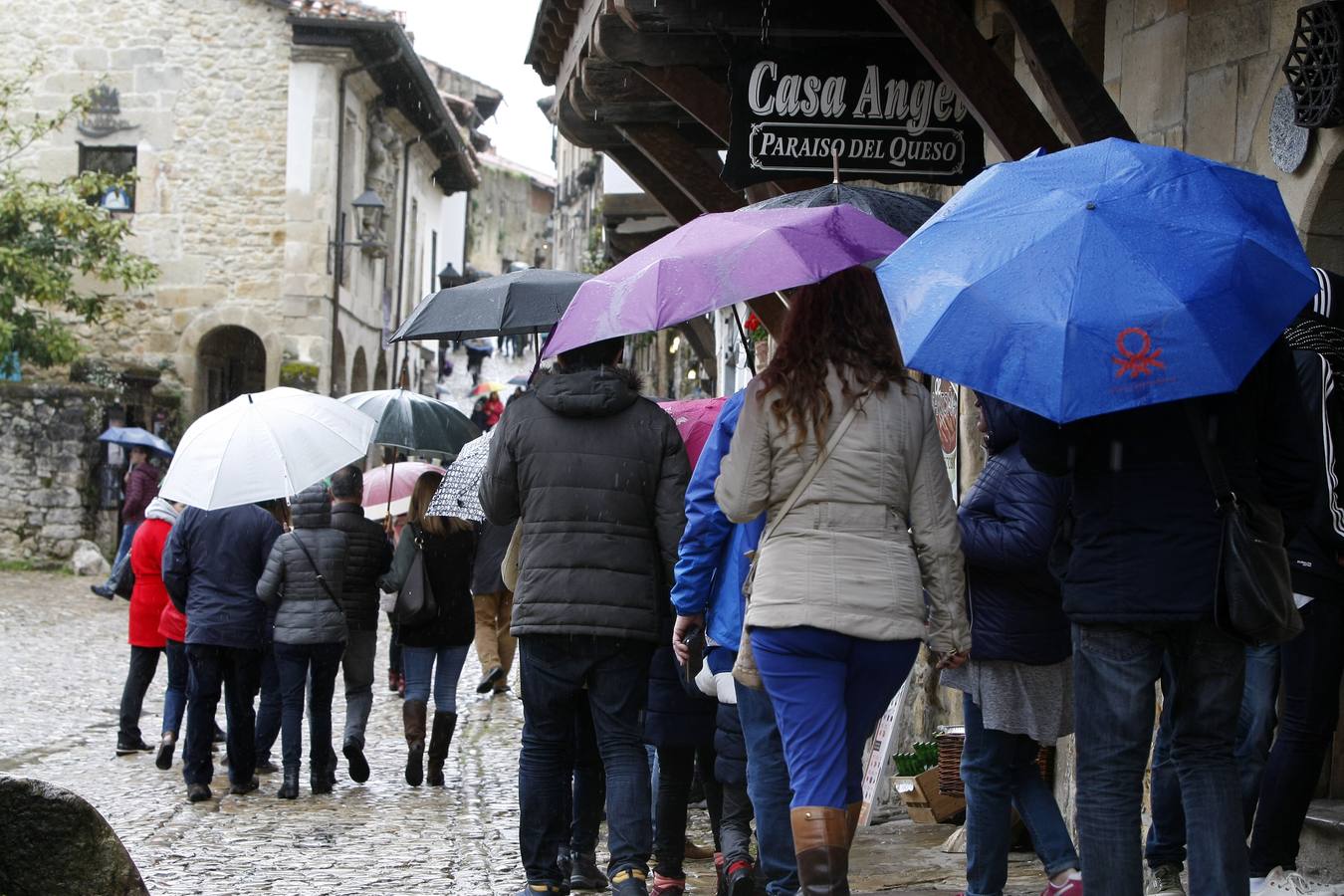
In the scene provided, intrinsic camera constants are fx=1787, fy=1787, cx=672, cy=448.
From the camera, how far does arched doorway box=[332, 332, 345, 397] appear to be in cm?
2750

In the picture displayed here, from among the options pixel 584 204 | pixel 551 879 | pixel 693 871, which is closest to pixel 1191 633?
pixel 551 879

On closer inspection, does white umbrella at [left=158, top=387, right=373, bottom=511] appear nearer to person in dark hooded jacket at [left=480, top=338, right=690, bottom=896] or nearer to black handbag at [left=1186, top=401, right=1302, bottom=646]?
person in dark hooded jacket at [left=480, top=338, right=690, bottom=896]

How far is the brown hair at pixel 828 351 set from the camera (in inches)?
183

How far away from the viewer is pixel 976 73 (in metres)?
→ 6.49

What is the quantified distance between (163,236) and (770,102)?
20.0 metres

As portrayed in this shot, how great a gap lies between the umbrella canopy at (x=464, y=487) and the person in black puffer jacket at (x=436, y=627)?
0.38 meters

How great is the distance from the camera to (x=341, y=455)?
8.73 metres

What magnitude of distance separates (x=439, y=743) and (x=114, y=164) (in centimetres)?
1916

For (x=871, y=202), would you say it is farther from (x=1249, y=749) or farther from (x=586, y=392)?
(x=1249, y=749)

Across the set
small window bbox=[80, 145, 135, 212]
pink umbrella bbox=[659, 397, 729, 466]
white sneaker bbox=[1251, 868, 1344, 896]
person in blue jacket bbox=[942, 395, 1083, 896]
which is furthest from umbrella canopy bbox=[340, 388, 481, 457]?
small window bbox=[80, 145, 135, 212]

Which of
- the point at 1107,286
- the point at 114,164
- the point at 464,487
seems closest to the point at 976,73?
the point at 1107,286

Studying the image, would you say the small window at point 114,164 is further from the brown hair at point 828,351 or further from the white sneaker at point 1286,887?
the white sneaker at point 1286,887

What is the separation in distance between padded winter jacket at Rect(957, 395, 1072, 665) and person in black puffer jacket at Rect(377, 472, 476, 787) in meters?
4.39

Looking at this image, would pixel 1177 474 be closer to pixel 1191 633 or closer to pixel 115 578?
pixel 1191 633
